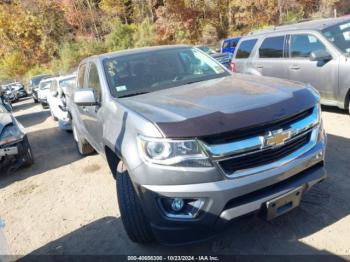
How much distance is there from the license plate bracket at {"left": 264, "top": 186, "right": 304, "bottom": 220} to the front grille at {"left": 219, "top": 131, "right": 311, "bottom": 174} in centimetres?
31

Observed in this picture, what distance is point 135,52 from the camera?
4.58m

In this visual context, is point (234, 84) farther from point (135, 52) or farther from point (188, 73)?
point (135, 52)

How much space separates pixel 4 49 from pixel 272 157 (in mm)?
44150

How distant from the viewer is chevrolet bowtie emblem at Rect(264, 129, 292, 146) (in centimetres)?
279

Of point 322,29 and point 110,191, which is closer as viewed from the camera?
point 110,191

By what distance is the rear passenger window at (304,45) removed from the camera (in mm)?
6627

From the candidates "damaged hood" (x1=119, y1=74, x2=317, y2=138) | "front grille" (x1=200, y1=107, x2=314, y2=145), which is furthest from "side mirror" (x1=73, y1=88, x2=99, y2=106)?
"front grille" (x1=200, y1=107, x2=314, y2=145)

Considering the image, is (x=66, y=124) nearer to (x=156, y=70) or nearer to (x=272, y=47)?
(x=272, y=47)

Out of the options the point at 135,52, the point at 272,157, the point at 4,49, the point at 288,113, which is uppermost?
the point at 135,52

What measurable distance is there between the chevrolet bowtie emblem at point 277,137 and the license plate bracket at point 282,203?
1.39ft

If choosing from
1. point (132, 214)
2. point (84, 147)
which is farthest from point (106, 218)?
point (84, 147)

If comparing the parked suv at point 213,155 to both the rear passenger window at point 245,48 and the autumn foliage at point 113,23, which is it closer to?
the rear passenger window at point 245,48

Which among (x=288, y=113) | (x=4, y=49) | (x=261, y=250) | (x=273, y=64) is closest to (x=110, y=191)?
(x=261, y=250)

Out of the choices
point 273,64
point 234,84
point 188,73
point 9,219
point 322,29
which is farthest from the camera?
point 273,64
